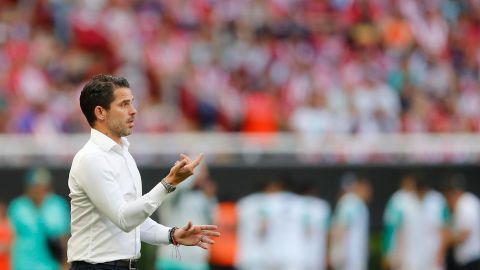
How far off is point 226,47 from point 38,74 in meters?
3.21

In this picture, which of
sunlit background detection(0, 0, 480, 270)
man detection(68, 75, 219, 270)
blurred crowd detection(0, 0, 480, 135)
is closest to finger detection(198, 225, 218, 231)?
man detection(68, 75, 219, 270)

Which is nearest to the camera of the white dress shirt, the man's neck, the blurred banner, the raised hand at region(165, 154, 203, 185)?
the raised hand at region(165, 154, 203, 185)

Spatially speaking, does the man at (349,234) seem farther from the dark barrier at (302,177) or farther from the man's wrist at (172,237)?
the man's wrist at (172,237)

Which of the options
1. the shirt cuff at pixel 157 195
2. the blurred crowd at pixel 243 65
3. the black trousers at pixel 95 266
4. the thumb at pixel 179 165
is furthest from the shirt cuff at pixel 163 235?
the blurred crowd at pixel 243 65

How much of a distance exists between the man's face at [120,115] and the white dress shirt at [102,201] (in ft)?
0.21

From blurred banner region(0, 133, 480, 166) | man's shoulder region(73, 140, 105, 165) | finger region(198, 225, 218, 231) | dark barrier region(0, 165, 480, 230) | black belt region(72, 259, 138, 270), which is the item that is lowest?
black belt region(72, 259, 138, 270)

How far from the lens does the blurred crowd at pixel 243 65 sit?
16.9m

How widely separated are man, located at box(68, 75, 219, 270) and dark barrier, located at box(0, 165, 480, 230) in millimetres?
8639

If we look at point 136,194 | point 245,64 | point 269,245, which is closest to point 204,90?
point 245,64

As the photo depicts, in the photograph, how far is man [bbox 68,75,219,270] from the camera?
589 cm

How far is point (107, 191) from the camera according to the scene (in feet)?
19.2

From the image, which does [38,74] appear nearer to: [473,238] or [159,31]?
[159,31]

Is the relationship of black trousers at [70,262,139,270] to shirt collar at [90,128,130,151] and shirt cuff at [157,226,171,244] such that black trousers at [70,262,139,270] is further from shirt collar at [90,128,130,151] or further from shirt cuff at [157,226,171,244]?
shirt collar at [90,128,130,151]

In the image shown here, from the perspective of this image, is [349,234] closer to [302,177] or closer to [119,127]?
[302,177]
